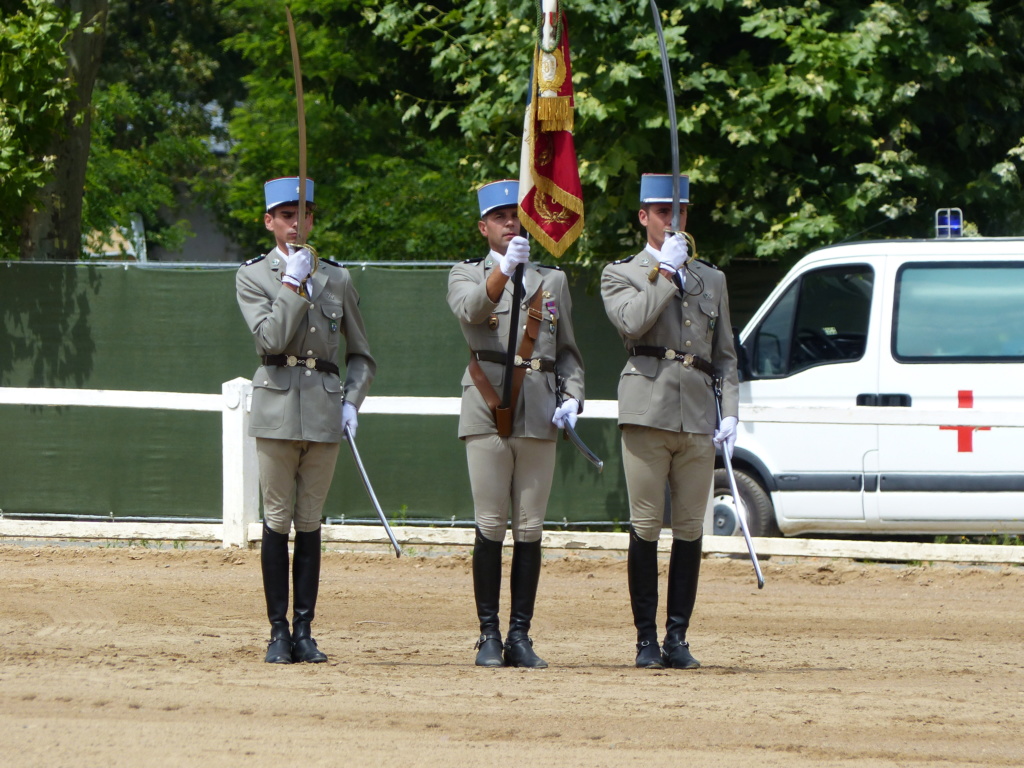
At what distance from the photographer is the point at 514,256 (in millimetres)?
5586

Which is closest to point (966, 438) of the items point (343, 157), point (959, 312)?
point (959, 312)

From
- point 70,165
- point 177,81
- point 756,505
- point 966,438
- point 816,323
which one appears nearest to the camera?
point 966,438

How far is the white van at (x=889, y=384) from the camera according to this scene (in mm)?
9055

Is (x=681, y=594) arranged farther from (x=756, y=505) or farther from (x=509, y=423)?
(x=756, y=505)

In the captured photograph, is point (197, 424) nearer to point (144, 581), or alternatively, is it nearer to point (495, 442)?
point (144, 581)

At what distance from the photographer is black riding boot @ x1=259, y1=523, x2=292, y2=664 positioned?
593cm

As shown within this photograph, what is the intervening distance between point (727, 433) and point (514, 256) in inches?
46.1

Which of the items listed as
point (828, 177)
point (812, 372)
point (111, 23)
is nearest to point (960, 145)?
point (828, 177)

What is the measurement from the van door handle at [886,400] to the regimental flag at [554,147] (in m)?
3.90

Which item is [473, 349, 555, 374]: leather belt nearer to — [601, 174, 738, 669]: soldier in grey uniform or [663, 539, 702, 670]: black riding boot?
[601, 174, 738, 669]: soldier in grey uniform

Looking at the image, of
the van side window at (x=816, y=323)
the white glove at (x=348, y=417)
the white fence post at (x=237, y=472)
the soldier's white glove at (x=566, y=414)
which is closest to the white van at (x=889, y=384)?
the van side window at (x=816, y=323)

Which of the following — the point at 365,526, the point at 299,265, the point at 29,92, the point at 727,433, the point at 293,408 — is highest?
the point at 29,92

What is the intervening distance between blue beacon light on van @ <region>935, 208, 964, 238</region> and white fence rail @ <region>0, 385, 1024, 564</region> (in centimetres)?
135

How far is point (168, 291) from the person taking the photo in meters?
10.6
